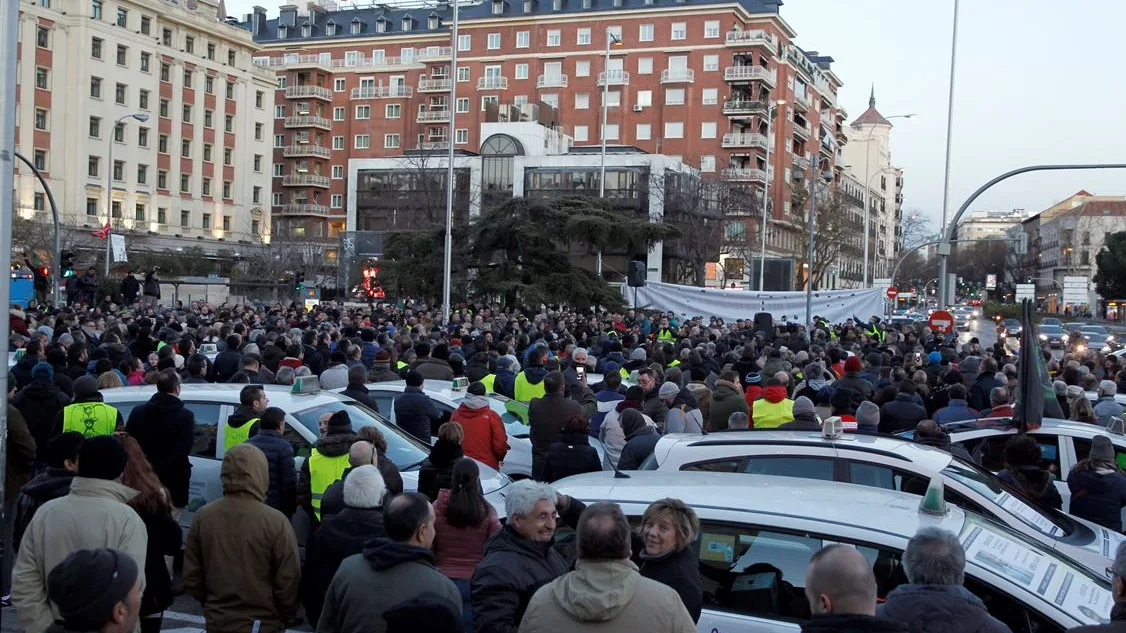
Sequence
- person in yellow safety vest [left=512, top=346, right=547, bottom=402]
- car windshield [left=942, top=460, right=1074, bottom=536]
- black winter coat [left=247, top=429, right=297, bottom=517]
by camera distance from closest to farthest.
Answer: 1. car windshield [left=942, top=460, right=1074, bottom=536]
2. black winter coat [left=247, top=429, right=297, bottom=517]
3. person in yellow safety vest [left=512, top=346, right=547, bottom=402]

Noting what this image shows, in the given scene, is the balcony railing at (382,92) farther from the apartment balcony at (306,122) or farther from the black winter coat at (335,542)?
the black winter coat at (335,542)

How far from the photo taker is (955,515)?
221 inches

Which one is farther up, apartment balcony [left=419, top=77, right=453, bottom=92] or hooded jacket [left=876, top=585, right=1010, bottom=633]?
apartment balcony [left=419, top=77, right=453, bottom=92]

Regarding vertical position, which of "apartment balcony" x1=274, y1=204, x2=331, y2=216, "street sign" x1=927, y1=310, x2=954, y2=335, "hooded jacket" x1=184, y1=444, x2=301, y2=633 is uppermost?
"apartment balcony" x1=274, y1=204, x2=331, y2=216

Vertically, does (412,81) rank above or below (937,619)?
above

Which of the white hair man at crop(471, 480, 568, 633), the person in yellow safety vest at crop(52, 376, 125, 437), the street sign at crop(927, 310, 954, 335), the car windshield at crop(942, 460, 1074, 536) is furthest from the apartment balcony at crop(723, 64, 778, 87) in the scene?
the white hair man at crop(471, 480, 568, 633)

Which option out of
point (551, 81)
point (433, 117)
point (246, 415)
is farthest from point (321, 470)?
point (433, 117)

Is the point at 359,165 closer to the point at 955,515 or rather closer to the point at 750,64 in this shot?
the point at 750,64

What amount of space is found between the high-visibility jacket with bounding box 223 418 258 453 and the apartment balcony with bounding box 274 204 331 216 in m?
91.8

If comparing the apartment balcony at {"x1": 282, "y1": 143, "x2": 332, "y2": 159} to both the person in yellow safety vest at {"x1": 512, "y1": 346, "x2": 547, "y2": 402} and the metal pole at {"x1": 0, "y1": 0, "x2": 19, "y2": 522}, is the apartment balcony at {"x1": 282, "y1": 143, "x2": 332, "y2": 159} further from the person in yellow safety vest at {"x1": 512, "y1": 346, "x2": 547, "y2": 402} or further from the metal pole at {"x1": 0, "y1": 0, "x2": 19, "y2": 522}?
the metal pole at {"x1": 0, "y1": 0, "x2": 19, "y2": 522}

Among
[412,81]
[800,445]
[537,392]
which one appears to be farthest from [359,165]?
[800,445]

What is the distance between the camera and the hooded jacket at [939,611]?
415 cm

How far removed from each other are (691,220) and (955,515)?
2531 inches

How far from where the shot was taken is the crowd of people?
4.16m
